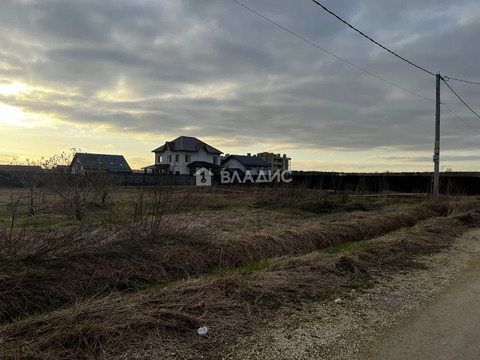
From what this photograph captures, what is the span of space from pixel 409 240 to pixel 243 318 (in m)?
6.18

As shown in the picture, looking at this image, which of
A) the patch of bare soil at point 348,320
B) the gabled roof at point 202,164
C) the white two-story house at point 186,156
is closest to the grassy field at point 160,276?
the patch of bare soil at point 348,320

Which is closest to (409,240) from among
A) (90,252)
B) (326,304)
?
(326,304)

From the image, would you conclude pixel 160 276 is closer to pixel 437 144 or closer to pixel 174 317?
pixel 174 317

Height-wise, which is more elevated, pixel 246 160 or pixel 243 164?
pixel 246 160

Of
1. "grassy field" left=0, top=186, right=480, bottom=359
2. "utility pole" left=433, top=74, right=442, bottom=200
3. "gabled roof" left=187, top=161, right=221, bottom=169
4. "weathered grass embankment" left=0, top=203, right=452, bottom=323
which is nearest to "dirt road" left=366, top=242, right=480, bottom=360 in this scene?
"grassy field" left=0, top=186, right=480, bottom=359

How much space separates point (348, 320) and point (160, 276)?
306 centimetres

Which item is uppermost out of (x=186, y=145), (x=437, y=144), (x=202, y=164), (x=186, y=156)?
(x=186, y=145)

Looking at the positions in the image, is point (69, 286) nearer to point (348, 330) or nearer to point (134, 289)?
point (134, 289)

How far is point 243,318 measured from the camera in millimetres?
4129

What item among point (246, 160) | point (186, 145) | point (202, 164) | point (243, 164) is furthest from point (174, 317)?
point (246, 160)

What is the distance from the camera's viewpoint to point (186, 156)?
57.9 metres

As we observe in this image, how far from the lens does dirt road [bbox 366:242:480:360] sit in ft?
11.0

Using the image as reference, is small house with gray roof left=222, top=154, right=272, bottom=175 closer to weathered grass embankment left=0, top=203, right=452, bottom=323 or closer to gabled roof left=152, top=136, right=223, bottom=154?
gabled roof left=152, top=136, right=223, bottom=154

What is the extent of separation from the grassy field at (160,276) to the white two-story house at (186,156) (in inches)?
1858
